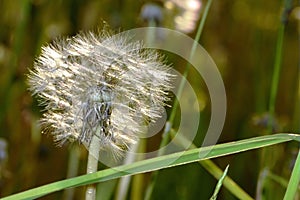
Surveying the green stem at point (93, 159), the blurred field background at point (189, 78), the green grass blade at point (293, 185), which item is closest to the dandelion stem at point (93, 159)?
the green stem at point (93, 159)

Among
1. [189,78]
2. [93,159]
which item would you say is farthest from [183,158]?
[189,78]

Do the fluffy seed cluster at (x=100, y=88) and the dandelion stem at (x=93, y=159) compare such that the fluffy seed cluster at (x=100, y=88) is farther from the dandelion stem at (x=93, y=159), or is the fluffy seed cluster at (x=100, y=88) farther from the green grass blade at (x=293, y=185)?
the green grass blade at (x=293, y=185)

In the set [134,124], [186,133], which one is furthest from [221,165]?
[134,124]

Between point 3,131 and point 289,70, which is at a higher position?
point 289,70

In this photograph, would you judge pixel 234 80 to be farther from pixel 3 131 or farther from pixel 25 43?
pixel 3 131

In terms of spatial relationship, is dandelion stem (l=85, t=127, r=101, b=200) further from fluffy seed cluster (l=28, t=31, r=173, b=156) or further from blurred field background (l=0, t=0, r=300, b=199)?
blurred field background (l=0, t=0, r=300, b=199)

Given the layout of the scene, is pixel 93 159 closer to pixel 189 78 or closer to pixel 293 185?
pixel 293 185

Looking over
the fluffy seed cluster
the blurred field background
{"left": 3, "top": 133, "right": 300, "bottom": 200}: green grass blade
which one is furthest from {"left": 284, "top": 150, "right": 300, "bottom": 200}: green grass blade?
the blurred field background
